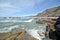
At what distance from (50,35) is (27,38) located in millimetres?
3253

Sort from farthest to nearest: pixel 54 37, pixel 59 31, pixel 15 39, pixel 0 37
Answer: pixel 54 37
pixel 59 31
pixel 0 37
pixel 15 39

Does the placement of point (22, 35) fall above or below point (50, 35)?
above

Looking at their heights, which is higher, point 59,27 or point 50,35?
point 59,27

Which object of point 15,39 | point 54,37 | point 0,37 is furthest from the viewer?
point 54,37

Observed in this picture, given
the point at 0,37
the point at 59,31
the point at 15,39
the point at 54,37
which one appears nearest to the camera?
the point at 15,39

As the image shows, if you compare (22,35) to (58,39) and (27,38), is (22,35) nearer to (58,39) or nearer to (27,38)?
(27,38)

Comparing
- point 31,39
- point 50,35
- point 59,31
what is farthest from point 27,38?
point 50,35

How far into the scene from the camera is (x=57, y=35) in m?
8.39

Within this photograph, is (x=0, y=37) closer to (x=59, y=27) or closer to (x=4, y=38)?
(x=4, y=38)

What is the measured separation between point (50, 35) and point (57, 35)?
110 cm

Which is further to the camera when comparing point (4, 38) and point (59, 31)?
point (59, 31)

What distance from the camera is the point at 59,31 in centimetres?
805

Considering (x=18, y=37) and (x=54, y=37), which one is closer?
(x=18, y=37)

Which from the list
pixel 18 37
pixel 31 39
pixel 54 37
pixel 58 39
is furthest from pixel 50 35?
pixel 18 37
